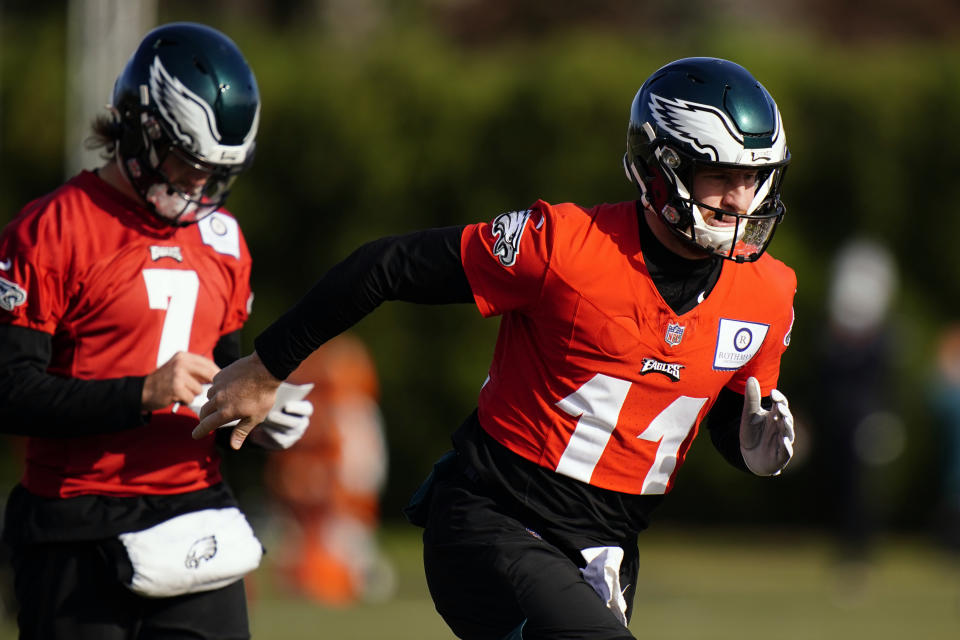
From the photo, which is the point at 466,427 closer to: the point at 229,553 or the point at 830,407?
the point at 229,553

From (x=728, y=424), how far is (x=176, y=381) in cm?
163

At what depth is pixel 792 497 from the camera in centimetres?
1351

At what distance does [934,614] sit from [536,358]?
6.69m

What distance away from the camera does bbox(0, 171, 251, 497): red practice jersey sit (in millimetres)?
4016

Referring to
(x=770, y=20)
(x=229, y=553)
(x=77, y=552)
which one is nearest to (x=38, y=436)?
(x=77, y=552)

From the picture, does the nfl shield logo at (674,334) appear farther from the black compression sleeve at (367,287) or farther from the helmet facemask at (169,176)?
the helmet facemask at (169,176)

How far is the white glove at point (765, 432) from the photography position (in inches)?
152

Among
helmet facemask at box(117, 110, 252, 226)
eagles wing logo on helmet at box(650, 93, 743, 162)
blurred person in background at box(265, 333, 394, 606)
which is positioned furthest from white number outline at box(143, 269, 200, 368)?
blurred person in background at box(265, 333, 394, 606)

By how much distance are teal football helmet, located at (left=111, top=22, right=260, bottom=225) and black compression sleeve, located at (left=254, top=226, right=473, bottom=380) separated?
25.0 inches

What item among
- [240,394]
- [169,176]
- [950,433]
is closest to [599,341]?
[240,394]

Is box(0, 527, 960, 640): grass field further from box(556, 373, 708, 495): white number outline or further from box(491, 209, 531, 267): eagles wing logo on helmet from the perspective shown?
box(491, 209, 531, 267): eagles wing logo on helmet

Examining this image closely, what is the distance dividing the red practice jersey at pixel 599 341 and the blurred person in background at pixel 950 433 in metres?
7.37

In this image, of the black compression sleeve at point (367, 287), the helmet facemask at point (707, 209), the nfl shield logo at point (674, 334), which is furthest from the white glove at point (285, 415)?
the helmet facemask at point (707, 209)

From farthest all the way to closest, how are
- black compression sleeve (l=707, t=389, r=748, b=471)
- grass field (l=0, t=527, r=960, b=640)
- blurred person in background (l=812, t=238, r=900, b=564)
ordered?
blurred person in background (l=812, t=238, r=900, b=564) → grass field (l=0, t=527, r=960, b=640) → black compression sleeve (l=707, t=389, r=748, b=471)
